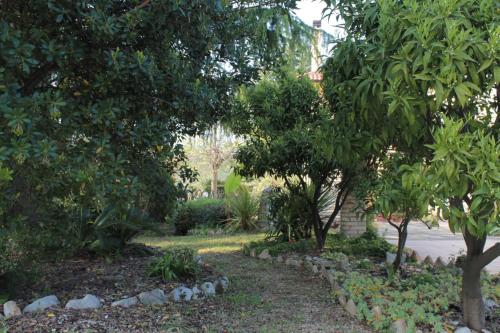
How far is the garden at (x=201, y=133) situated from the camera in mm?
3268

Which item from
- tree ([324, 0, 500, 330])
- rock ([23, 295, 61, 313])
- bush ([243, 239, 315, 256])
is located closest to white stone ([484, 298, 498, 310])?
tree ([324, 0, 500, 330])

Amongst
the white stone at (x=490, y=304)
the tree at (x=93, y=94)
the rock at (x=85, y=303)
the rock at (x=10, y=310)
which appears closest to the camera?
the tree at (x=93, y=94)

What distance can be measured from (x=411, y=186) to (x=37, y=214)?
11.0 feet

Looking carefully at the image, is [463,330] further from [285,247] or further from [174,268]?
[285,247]

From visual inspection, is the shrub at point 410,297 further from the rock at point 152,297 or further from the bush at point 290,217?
the bush at point 290,217

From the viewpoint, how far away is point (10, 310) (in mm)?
4484

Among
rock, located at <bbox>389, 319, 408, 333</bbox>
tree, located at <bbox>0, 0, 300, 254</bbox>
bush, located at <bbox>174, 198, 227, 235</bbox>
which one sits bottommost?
rock, located at <bbox>389, 319, 408, 333</bbox>

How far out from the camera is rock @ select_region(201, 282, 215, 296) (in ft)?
18.6

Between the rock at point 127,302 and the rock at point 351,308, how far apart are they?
6.99 ft

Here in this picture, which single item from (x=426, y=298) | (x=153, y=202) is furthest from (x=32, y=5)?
(x=426, y=298)

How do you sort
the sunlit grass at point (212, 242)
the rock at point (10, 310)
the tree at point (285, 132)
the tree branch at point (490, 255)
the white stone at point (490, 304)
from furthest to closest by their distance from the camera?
the sunlit grass at point (212, 242), the tree at point (285, 132), the white stone at point (490, 304), the rock at point (10, 310), the tree branch at point (490, 255)

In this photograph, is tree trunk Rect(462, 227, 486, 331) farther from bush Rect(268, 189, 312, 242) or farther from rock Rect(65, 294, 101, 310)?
bush Rect(268, 189, 312, 242)

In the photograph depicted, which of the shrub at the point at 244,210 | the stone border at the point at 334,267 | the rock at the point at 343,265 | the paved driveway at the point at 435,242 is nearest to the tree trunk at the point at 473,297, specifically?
the stone border at the point at 334,267

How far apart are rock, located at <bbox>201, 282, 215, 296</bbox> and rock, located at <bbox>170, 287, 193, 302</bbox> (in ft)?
0.70
